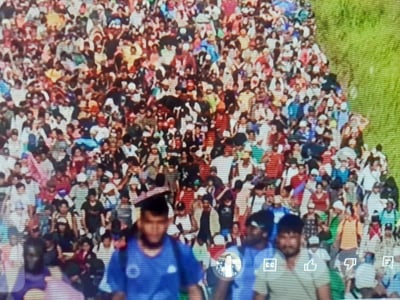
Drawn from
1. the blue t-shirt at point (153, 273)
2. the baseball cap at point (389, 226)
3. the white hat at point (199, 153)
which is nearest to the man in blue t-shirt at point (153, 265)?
the blue t-shirt at point (153, 273)

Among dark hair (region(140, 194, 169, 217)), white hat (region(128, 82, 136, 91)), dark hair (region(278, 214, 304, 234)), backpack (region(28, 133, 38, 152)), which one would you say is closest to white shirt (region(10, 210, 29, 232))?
backpack (region(28, 133, 38, 152))

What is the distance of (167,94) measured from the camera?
1.81m

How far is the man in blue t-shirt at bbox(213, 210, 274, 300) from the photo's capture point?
1828mm

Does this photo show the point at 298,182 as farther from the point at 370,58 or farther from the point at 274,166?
the point at 370,58

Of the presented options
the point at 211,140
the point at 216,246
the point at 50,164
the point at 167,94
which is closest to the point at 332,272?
the point at 216,246

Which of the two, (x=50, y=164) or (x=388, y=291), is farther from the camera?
(x=388, y=291)

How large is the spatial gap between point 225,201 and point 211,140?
143 mm

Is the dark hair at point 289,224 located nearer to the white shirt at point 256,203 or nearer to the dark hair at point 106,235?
the white shirt at point 256,203

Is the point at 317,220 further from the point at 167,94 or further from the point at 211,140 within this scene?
the point at 167,94

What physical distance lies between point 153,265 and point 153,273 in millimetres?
19

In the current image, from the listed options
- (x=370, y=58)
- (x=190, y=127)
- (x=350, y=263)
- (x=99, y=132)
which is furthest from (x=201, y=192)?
(x=370, y=58)

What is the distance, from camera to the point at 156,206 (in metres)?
1.80

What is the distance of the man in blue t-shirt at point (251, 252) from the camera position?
183 cm

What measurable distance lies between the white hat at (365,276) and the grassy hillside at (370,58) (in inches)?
9.2
